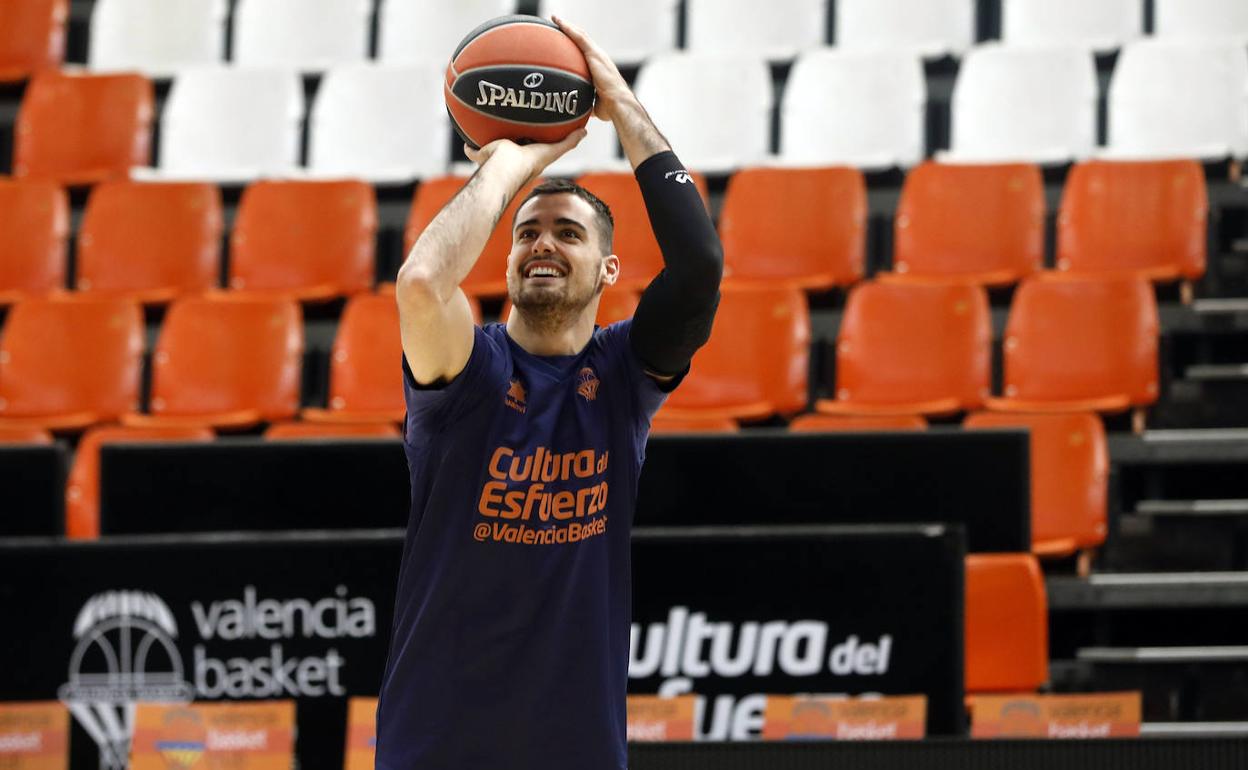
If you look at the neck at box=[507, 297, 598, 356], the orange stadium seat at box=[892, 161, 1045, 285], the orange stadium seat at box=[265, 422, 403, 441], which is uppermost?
the orange stadium seat at box=[892, 161, 1045, 285]

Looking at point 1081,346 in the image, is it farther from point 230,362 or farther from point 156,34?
point 156,34

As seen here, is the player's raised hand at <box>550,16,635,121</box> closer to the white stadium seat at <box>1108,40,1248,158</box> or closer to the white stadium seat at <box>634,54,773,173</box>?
the white stadium seat at <box>634,54,773,173</box>

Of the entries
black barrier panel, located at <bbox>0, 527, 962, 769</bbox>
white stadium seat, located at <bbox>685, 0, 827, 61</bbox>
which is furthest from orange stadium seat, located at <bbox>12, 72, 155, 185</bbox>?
black barrier panel, located at <bbox>0, 527, 962, 769</bbox>

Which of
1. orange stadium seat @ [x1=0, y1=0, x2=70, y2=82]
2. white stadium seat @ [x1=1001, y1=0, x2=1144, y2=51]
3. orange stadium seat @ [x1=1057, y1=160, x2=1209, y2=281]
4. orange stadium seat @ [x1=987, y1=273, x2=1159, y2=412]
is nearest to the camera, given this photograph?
orange stadium seat @ [x1=987, y1=273, x2=1159, y2=412]

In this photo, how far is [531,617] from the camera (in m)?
2.45

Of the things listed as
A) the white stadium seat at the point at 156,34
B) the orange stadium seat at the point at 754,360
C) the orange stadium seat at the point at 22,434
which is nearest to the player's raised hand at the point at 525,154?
the orange stadium seat at the point at 754,360

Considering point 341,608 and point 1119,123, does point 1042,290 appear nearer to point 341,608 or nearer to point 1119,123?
point 1119,123

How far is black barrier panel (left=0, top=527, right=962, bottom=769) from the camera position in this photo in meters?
3.82

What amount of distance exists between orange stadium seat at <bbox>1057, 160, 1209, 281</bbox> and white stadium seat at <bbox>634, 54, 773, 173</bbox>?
1.57 meters

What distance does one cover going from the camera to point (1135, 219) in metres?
6.79

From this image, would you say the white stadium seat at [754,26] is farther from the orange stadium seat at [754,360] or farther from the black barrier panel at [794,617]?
the black barrier panel at [794,617]

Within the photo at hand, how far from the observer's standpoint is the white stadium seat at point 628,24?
8359mm

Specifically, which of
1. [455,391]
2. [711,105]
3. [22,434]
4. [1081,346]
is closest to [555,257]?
[455,391]

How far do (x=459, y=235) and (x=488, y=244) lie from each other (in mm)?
4696
